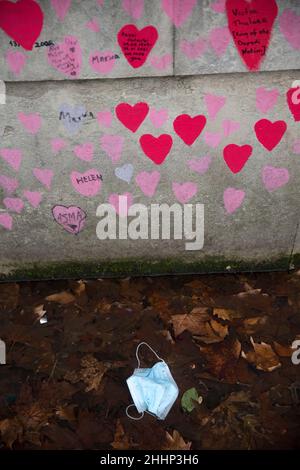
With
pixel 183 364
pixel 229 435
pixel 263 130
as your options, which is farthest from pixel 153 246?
pixel 229 435

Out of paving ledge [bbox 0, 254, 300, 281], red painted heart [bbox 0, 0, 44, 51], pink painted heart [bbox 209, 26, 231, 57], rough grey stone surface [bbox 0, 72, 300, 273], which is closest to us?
red painted heart [bbox 0, 0, 44, 51]

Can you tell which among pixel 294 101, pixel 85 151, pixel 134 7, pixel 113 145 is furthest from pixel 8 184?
pixel 294 101

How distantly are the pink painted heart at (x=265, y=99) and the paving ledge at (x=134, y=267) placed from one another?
1302 millimetres

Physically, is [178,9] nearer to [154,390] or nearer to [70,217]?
[70,217]

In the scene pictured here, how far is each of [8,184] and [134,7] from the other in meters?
1.55

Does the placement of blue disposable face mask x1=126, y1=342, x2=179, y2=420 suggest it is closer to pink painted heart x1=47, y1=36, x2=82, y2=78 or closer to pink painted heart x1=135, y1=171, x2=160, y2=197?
pink painted heart x1=135, y1=171, x2=160, y2=197

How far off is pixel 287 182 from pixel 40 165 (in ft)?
6.26

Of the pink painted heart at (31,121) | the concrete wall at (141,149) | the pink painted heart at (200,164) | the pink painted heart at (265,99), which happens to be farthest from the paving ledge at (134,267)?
the pink painted heart at (265,99)

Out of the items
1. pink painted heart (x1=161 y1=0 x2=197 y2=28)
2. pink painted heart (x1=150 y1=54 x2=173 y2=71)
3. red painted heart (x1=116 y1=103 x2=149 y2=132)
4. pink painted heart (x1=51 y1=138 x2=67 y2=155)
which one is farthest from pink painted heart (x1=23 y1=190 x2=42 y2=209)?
pink painted heart (x1=161 y1=0 x2=197 y2=28)

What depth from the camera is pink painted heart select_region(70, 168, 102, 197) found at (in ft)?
10.2

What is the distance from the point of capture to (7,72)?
271 cm

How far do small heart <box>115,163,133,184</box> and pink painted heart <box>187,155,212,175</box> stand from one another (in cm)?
45

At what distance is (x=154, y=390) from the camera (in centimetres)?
272

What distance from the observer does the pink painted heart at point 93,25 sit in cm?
257
